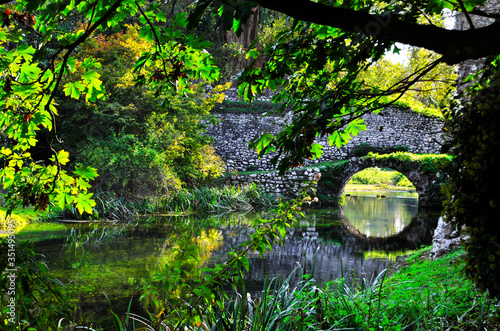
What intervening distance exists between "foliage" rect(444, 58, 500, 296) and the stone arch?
13.6 metres

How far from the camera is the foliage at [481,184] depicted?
189 cm

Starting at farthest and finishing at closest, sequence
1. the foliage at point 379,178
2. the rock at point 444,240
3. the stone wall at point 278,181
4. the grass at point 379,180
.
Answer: the foliage at point 379,178, the grass at point 379,180, the stone wall at point 278,181, the rock at point 444,240

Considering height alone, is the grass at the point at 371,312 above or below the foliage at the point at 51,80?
below

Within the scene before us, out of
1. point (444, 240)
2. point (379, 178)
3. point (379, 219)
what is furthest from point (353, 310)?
point (379, 178)

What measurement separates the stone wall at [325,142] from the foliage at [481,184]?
16502 millimetres

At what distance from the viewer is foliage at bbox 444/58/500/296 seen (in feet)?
6.20

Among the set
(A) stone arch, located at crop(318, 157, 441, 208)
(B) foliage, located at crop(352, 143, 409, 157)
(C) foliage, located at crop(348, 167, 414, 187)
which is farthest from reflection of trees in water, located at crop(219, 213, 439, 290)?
(C) foliage, located at crop(348, 167, 414, 187)

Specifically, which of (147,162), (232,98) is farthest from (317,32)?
(232,98)

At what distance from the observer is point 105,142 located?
10711 mm

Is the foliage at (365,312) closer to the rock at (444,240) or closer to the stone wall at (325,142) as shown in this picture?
the rock at (444,240)

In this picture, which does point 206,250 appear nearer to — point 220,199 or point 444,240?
point 444,240

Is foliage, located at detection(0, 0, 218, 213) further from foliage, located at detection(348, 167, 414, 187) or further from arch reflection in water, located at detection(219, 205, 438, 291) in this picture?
foliage, located at detection(348, 167, 414, 187)

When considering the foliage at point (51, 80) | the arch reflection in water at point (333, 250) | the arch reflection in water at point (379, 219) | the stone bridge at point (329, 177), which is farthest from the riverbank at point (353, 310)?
the stone bridge at point (329, 177)

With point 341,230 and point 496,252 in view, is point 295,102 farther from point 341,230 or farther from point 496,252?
point 341,230
